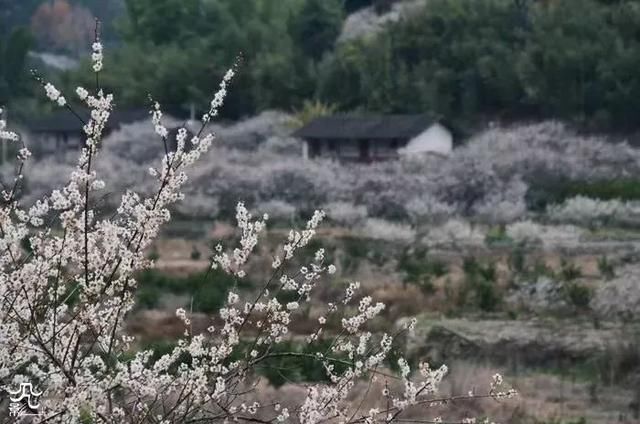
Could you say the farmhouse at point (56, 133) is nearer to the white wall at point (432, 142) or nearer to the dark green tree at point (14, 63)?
the dark green tree at point (14, 63)

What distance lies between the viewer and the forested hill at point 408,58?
26.4 meters

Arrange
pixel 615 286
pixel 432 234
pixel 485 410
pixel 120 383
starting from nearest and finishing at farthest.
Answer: pixel 120 383 < pixel 485 410 < pixel 615 286 < pixel 432 234

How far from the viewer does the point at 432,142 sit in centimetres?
2719

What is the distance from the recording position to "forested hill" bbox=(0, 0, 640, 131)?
86.6ft

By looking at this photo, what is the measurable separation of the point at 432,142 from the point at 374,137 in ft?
4.31

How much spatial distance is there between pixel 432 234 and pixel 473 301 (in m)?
6.24

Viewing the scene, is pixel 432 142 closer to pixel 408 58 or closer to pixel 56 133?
pixel 408 58

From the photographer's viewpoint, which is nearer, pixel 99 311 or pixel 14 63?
pixel 99 311

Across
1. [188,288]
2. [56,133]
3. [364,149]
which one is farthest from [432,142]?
[188,288]

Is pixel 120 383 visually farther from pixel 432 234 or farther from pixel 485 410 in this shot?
pixel 432 234

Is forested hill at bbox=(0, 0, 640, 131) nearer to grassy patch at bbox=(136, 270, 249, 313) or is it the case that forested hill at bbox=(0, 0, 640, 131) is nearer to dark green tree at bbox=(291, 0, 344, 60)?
dark green tree at bbox=(291, 0, 344, 60)

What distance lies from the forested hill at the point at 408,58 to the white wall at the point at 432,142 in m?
0.50

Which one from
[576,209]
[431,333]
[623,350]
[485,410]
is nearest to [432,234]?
[576,209]

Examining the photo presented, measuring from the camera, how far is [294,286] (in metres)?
4.02
